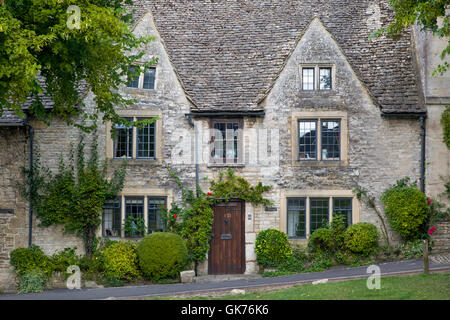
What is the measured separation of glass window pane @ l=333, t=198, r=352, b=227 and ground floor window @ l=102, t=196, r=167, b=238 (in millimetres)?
6291

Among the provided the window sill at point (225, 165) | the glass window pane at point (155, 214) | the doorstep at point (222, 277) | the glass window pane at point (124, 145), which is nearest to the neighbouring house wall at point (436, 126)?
the window sill at point (225, 165)

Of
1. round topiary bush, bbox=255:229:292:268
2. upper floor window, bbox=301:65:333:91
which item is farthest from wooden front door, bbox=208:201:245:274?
upper floor window, bbox=301:65:333:91

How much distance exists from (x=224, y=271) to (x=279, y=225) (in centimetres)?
261

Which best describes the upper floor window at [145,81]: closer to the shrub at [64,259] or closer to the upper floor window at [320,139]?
the upper floor window at [320,139]

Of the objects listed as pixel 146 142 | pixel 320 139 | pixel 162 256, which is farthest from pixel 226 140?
pixel 162 256

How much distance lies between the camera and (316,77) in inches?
800

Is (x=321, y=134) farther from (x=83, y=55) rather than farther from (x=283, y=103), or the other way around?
(x=83, y=55)

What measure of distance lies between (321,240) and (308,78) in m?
6.04

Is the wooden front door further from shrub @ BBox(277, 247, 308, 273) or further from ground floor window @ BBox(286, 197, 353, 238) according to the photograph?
ground floor window @ BBox(286, 197, 353, 238)

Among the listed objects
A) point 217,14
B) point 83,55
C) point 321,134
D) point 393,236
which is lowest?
point 393,236

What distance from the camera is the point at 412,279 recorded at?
14.5 meters

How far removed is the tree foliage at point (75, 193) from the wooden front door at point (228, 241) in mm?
3885

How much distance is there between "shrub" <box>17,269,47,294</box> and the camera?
1814cm

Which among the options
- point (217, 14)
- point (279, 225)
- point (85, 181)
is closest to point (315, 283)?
point (279, 225)
